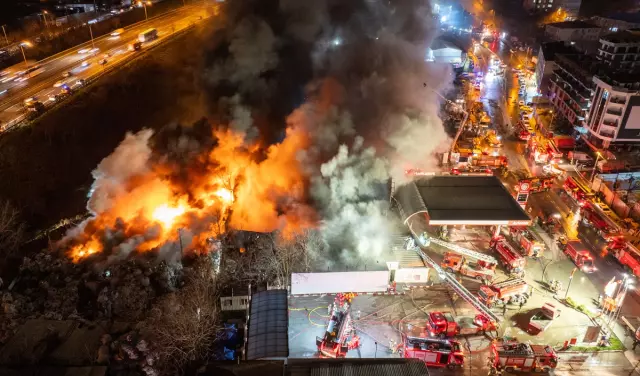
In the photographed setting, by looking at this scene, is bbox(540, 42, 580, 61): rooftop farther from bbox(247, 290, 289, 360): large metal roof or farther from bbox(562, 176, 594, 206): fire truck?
bbox(247, 290, 289, 360): large metal roof

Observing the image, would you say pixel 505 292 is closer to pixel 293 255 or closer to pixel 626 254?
pixel 626 254

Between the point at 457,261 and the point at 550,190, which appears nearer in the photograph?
the point at 457,261

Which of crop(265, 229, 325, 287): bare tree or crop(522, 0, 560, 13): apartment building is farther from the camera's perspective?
crop(522, 0, 560, 13): apartment building

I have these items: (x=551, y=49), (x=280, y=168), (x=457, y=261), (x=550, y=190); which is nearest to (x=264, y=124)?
(x=280, y=168)

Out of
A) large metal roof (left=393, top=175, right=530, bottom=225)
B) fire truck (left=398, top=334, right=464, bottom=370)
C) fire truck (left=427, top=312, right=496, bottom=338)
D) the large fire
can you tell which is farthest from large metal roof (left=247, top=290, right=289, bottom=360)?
large metal roof (left=393, top=175, right=530, bottom=225)

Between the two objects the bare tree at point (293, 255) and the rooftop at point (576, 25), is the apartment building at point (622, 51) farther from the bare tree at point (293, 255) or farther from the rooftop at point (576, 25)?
the bare tree at point (293, 255)

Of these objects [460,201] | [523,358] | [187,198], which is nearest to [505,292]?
[523,358]

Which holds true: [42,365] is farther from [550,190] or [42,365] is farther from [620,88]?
[620,88]
